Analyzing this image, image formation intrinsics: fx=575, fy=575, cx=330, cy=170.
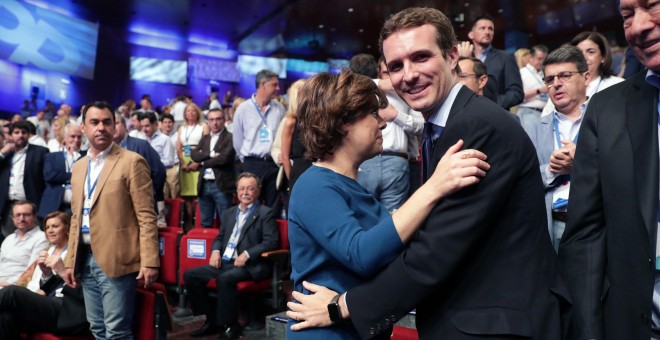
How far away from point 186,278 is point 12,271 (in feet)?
4.59

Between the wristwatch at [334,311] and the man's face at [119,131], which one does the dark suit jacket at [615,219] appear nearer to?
the wristwatch at [334,311]

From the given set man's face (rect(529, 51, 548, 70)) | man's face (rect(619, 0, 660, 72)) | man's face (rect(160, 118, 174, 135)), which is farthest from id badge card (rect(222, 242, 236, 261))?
man's face (rect(160, 118, 174, 135))

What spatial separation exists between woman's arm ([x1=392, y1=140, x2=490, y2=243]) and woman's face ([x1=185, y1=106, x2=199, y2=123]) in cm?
693

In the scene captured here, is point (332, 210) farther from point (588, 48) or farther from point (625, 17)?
point (588, 48)

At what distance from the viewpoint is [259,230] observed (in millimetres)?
4930

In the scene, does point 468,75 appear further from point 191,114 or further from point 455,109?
point 191,114

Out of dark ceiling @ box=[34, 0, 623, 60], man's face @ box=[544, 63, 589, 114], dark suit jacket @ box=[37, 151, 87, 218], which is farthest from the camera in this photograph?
dark ceiling @ box=[34, 0, 623, 60]

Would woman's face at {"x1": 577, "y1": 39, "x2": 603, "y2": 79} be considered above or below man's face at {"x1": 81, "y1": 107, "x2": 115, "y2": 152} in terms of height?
above

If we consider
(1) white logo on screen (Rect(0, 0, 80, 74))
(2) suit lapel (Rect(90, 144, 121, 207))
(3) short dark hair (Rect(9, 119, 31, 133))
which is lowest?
(2) suit lapel (Rect(90, 144, 121, 207))

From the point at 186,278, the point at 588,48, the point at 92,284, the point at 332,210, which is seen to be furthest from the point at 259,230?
the point at 332,210

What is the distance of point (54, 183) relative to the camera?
6176 millimetres

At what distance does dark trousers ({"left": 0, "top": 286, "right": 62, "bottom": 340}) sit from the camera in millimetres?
3844

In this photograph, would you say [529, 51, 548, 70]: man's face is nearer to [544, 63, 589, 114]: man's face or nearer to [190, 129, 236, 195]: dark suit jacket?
[544, 63, 589, 114]: man's face

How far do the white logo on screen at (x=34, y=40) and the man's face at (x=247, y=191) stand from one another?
10947mm
